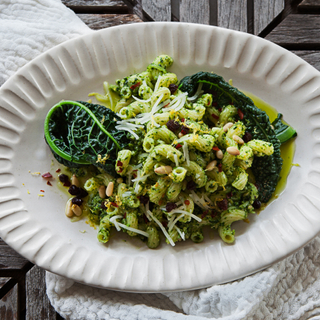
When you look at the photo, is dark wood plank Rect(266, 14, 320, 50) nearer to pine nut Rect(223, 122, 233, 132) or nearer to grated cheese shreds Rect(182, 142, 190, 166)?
pine nut Rect(223, 122, 233, 132)

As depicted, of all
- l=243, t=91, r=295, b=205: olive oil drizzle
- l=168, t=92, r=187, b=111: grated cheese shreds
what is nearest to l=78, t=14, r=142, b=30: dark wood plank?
l=168, t=92, r=187, b=111: grated cheese shreds

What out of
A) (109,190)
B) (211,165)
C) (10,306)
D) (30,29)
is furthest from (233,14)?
(10,306)

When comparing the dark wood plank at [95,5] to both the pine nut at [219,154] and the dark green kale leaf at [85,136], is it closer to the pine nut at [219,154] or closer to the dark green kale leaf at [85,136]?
the dark green kale leaf at [85,136]

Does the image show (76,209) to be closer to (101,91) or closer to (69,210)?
(69,210)

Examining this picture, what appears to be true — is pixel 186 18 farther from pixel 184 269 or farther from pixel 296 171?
pixel 184 269

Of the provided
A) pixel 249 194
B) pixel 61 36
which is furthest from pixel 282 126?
pixel 61 36

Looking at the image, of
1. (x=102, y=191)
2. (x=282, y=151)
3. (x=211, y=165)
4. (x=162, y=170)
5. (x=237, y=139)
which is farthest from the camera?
(x=282, y=151)

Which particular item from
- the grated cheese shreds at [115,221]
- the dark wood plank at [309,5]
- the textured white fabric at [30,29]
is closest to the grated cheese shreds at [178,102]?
the grated cheese shreds at [115,221]
